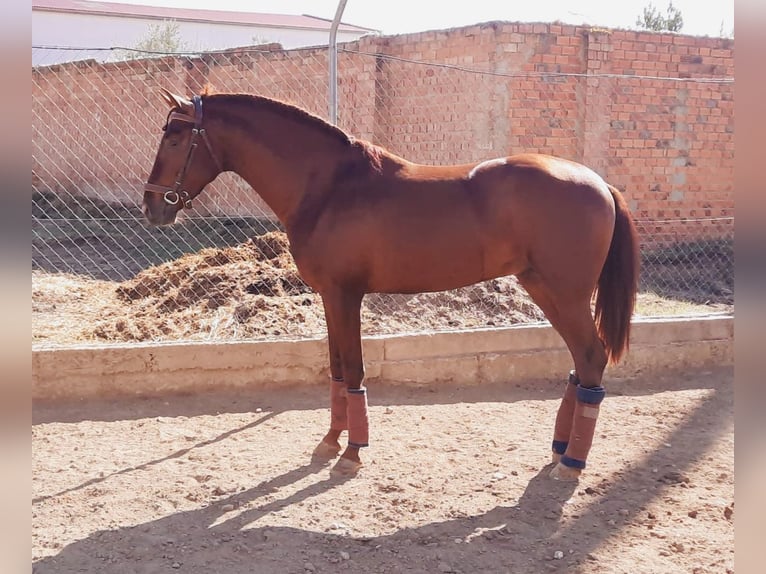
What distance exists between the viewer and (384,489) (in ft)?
12.3

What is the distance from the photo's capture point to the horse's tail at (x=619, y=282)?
3.93m

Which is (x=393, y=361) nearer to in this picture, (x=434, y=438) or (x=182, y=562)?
(x=434, y=438)

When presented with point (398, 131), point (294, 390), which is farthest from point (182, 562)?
point (398, 131)

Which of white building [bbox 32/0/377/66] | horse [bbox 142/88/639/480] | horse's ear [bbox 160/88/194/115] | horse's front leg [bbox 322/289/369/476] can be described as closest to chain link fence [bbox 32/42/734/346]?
horse's front leg [bbox 322/289/369/476]

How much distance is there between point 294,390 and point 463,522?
223 cm

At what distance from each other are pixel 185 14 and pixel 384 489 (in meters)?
38.8

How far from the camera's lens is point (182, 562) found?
9.85 ft

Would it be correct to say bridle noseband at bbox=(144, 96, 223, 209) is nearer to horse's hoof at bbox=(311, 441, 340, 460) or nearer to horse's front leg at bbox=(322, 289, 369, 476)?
horse's front leg at bbox=(322, 289, 369, 476)

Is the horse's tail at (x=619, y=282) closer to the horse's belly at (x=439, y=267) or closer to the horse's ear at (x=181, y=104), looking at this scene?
the horse's belly at (x=439, y=267)

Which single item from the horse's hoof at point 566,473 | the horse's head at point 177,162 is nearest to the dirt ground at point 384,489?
the horse's hoof at point 566,473

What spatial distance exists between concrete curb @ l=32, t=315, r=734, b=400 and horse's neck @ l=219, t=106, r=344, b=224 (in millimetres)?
1663

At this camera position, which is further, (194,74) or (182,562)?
(194,74)

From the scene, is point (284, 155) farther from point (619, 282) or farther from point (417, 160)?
point (417, 160)
